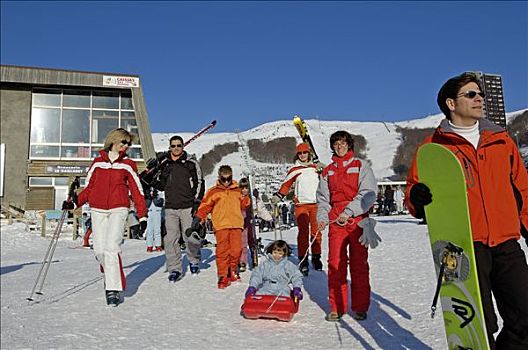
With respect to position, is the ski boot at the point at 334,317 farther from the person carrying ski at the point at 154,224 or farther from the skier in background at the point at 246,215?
the person carrying ski at the point at 154,224

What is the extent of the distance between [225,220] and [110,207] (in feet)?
4.83

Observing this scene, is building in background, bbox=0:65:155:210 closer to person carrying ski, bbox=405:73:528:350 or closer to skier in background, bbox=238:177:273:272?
skier in background, bbox=238:177:273:272

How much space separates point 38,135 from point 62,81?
3.18 meters

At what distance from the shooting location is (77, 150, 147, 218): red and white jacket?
218 inches

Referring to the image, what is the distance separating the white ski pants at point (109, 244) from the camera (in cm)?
550

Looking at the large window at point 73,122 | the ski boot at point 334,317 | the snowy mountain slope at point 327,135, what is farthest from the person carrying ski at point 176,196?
the snowy mountain slope at point 327,135

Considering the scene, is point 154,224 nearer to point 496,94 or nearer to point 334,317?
point 334,317

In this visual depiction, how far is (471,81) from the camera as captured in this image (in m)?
3.00

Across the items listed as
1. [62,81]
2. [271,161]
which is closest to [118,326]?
[62,81]

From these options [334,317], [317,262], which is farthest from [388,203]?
[334,317]

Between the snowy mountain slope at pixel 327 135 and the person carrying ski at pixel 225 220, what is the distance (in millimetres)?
62422

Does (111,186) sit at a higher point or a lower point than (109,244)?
higher

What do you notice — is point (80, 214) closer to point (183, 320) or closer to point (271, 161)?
point (183, 320)

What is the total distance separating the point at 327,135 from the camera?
99.6m
